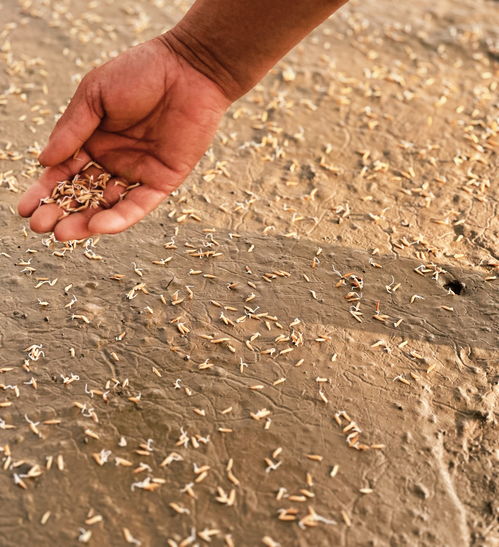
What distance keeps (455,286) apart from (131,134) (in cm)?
250

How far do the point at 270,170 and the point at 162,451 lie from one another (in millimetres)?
2974

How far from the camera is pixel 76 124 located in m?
4.27

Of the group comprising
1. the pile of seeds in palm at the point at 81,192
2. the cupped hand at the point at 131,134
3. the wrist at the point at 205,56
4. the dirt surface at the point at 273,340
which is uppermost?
the wrist at the point at 205,56

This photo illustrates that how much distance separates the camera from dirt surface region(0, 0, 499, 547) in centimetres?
349

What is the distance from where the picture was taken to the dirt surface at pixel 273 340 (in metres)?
3.49

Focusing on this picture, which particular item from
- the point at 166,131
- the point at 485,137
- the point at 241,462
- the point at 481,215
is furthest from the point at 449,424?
the point at 485,137

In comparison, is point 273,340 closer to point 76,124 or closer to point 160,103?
point 160,103

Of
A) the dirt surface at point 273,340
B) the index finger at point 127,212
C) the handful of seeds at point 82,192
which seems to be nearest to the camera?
the dirt surface at point 273,340

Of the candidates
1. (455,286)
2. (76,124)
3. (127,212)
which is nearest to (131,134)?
(76,124)

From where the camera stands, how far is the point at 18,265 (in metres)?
4.84

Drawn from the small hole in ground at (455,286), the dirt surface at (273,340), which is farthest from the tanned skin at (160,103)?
the small hole in ground at (455,286)

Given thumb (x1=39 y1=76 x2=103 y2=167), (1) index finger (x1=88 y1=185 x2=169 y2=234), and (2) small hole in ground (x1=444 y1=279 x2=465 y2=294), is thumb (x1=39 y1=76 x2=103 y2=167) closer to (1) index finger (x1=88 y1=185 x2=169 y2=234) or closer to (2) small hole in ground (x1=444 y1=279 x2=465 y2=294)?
(1) index finger (x1=88 y1=185 x2=169 y2=234)

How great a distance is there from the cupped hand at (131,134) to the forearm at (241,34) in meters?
0.09

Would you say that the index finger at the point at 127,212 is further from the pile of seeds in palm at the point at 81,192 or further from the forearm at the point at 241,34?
the forearm at the point at 241,34
